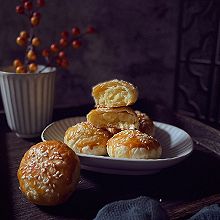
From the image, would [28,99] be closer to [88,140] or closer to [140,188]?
[88,140]

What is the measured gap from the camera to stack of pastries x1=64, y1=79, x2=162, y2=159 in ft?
2.01

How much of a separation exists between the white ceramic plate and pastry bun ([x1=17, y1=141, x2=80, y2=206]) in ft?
0.18

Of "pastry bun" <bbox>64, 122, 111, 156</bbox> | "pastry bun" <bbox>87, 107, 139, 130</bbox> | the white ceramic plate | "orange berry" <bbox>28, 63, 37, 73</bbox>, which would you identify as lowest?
the white ceramic plate

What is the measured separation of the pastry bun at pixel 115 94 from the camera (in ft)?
2.36

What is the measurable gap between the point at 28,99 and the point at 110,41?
2.30 feet

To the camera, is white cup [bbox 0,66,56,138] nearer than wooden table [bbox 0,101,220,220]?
No

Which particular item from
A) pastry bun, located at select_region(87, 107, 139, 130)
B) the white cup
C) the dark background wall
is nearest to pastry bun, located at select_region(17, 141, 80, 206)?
pastry bun, located at select_region(87, 107, 139, 130)

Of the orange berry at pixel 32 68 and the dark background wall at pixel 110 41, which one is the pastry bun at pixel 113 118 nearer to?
the orange berry at pixel 32 68

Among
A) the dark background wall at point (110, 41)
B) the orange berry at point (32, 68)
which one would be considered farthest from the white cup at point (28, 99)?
the dark background wall at point (110, 41)

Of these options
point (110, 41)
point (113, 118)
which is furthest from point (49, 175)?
point (110, 41)

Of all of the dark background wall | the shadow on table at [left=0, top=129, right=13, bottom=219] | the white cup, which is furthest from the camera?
the dark background wall

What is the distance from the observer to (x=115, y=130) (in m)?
0.71

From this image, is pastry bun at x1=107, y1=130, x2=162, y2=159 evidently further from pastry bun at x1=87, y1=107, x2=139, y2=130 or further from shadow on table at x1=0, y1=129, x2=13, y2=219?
shadow on table at x1=0, y1=129, x2=13, y2=219

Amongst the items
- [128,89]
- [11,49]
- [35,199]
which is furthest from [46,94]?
[11,49]
